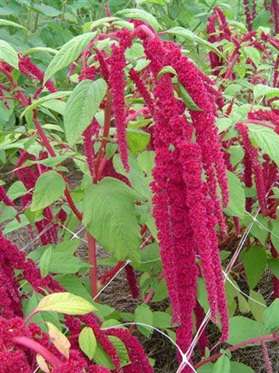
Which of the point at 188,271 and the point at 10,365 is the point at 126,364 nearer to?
the point at 188,271

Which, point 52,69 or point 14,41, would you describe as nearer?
point 52,69

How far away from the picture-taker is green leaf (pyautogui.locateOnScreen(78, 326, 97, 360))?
116cm

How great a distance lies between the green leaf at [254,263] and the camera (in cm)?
215

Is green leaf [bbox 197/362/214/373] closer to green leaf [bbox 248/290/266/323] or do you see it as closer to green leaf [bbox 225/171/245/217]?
green leaf [bbox 225/171/245/217]

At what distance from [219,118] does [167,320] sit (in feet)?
1.99

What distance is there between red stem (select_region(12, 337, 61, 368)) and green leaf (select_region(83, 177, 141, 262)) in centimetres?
69

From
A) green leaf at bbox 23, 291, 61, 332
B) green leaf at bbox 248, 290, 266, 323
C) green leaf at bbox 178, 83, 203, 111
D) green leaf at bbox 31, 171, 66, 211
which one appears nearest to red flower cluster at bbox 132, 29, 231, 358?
green leaf at bbox 178, 83, 203, 111

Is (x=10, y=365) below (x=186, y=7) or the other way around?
the other way around

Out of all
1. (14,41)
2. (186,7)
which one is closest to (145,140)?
(14,41)

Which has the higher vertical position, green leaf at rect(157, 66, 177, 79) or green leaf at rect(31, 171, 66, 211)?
green leaf at rect(157, 66, 177, 79)

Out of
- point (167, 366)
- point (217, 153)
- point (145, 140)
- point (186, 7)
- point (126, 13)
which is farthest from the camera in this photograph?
point (186, 7)

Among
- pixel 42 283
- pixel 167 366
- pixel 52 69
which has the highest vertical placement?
pixel 52 69

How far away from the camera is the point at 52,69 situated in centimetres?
134

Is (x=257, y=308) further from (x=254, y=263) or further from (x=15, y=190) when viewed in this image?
(x=15, y=190)
